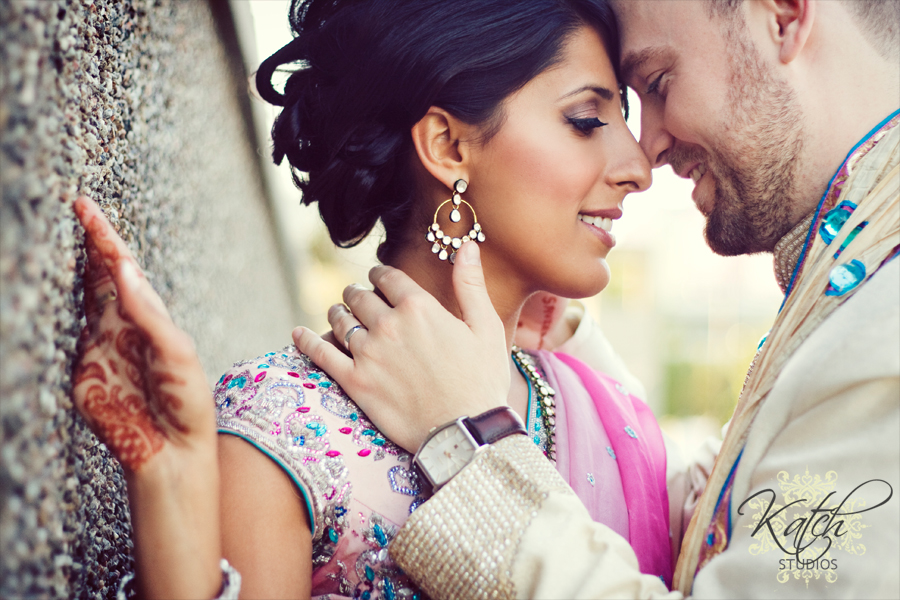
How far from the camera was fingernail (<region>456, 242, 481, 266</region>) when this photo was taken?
4.90ft

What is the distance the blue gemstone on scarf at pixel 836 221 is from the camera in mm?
1345

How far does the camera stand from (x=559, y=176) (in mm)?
1550

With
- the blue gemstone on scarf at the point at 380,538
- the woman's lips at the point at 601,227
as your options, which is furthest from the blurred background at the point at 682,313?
the blue gemstone on scarf at the point at 380,538

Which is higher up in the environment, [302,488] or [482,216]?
[482,216]

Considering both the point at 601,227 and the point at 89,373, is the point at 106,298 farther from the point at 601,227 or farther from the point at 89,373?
the point at 601,227

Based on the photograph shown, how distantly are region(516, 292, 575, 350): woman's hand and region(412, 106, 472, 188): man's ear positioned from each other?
802mm

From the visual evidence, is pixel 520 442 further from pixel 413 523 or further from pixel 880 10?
pixel 880 10

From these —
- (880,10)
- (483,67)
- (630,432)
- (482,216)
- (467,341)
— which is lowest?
(630,432)

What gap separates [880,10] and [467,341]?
1248 millimetres

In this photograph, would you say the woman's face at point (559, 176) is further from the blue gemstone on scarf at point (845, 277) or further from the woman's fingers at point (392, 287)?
the blue gemstone on scarf at point (845, 277)

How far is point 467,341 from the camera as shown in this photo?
4.42ft

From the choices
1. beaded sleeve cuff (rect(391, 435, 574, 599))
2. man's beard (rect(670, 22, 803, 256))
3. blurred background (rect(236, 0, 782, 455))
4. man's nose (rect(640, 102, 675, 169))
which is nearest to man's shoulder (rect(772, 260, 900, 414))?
beaded sleeve cuff (rect(391, 435, 574, 599))

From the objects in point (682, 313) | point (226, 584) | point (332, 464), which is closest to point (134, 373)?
point (226, 584)

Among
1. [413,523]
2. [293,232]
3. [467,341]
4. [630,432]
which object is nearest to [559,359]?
[630,432]
